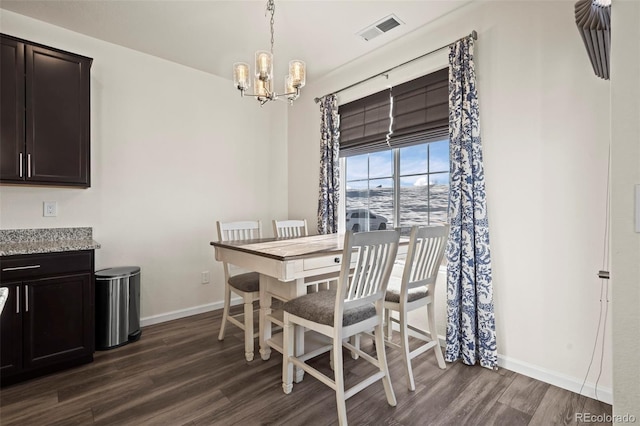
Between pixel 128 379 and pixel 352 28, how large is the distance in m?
3.27

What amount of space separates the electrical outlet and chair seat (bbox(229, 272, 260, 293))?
1621 millimetres

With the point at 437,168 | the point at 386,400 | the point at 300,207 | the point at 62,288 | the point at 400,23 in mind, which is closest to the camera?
the point at 386,400

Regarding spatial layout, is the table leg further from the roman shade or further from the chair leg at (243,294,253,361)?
the roman shade

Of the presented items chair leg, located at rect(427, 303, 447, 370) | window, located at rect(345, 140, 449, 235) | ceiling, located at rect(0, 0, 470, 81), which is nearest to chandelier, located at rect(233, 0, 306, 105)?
ceiling, located at rect(0, 0, 470, 81)

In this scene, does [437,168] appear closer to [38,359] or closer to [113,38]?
[113,38]

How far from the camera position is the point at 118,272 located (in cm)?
271

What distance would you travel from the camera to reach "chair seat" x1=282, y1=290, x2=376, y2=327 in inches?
69.3

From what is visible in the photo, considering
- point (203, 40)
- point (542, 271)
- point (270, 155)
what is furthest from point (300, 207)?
point (542, 271)

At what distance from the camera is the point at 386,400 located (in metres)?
1.89

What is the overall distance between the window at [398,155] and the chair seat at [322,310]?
4.48 feet

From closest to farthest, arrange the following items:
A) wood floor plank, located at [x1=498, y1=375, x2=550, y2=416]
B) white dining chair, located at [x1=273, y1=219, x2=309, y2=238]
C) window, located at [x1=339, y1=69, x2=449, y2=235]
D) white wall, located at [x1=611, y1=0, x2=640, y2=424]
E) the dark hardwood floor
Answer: white wall, located at [x1=611, y1=0, x2=640, y2=424] < the dark hardwood floor < wood floor plank, located at [x1=498, y1=375, x2=550, y2=416] < window, located at [x1=339, y1=69, x2=449, y2=235] < white dining chair, located at [x1=273, y1=219, x2=309, y2=238]

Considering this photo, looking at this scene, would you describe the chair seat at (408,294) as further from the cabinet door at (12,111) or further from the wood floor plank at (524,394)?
the cabinet door at (12,111)

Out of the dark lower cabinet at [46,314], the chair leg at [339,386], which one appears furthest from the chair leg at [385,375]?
the dark lower cabinet at [46,314]

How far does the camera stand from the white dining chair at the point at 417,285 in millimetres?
2002
